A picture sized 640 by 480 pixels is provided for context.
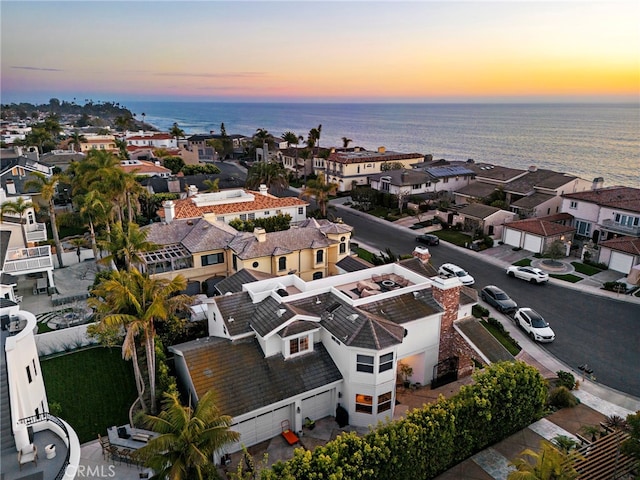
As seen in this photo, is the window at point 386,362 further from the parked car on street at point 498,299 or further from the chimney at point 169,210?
the chimney at point 169,210

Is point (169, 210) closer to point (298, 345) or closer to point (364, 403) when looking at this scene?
point (298, 345)

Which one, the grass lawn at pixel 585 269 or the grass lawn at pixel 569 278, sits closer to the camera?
the grass lawn at pixel 569 278

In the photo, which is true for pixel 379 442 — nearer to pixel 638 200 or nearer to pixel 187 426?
pixel 187 426

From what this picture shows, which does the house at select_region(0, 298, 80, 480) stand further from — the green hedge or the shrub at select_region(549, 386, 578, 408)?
the shrub at select_region(549, 386, 578, 408)

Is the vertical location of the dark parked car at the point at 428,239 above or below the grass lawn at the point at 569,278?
above

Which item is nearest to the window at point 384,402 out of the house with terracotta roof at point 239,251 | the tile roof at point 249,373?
the tile roof at point 249,373

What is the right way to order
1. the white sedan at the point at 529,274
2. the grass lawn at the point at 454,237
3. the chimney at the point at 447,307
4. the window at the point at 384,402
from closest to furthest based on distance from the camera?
1. the window at the point at 384,402
2. the chimney at the point at 447,307
3. the white sedan at the point at 529,274
4. the grass lawn at the point at 454,237

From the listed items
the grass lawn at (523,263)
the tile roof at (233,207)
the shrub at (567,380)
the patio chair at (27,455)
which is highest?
the tile roof at (233,207)

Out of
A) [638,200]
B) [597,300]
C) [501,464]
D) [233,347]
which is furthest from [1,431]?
[638,200]

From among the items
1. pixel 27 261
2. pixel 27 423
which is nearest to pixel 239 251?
pixel 27 261
